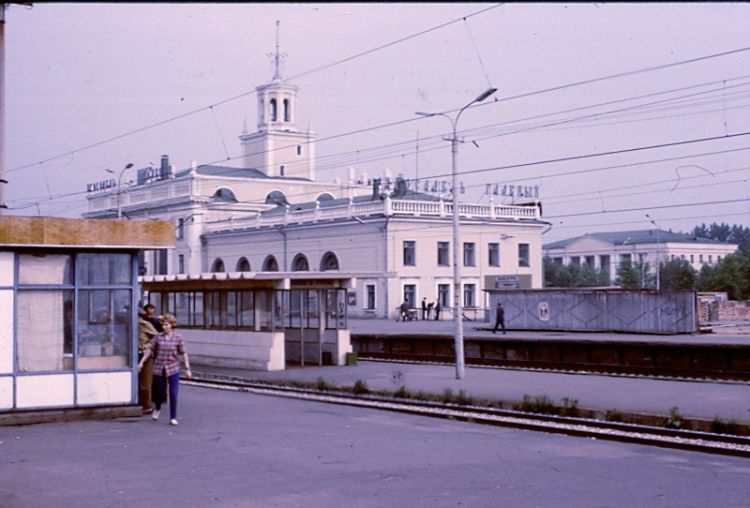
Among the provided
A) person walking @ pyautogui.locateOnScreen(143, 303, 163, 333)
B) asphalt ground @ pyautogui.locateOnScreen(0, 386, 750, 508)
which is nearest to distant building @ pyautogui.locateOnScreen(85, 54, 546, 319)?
person walking @ pyautogui.locateOnScreen(143, 303, 163, 333)

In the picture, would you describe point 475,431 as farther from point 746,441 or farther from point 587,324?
point 587,324

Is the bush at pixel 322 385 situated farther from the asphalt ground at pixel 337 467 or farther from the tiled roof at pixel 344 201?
the tiled roof at pixel 344 201

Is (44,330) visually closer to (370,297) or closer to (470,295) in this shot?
(370,297)

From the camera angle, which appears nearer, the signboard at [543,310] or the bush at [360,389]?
the bush at [360,389]

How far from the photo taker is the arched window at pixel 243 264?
3083 inches

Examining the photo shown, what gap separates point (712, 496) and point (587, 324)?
37.0 m

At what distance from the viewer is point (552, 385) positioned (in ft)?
76.4

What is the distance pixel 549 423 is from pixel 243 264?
208 ft

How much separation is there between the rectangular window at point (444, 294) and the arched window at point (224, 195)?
72.1ft

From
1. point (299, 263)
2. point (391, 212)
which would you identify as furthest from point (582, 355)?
point (299, 263)

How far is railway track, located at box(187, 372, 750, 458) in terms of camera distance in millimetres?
14359

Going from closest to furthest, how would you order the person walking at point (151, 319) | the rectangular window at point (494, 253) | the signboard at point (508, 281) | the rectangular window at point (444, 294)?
1. the person walking at point (151, 319)
2. the signboard at point (508, 281)
3. the rectangular window at point (444, 294)
4. the rectangular window at point (494, 253)

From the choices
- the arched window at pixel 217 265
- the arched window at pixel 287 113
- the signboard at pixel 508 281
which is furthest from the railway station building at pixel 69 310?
the arched window at pixel 287 113

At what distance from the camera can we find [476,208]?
72.1 metres
